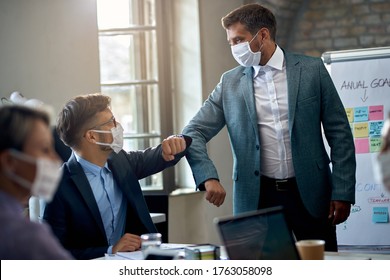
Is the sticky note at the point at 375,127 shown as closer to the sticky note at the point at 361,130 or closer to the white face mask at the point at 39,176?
the sticky note at the point at 361,130

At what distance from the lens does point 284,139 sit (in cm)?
288

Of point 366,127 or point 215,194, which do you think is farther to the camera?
point 366,127

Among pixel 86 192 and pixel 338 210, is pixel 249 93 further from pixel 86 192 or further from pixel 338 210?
pixel 86 192

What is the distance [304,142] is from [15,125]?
5.65ft

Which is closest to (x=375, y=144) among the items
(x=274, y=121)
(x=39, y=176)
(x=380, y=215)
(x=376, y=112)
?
(x=376, y=112)

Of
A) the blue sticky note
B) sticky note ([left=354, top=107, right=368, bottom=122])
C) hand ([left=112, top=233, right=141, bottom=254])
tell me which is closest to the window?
sticky note ([left=354, top=107, right=368, bottom=122])

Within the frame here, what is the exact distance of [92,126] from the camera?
9.05 feet

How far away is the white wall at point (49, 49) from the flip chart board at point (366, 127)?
147 centimetres

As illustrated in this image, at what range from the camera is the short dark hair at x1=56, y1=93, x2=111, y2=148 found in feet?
8.93

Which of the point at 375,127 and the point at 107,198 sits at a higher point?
the point at 375,127

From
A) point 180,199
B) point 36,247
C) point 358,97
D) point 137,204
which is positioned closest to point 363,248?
point 358,97

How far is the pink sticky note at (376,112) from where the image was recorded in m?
4.35

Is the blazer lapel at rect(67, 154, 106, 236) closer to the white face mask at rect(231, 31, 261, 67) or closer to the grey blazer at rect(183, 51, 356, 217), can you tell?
the grey blazer at rect(183, 51, 356, 217)

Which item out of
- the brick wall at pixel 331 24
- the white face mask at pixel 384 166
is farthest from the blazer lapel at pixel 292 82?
the brick wall at pixel 331 24
